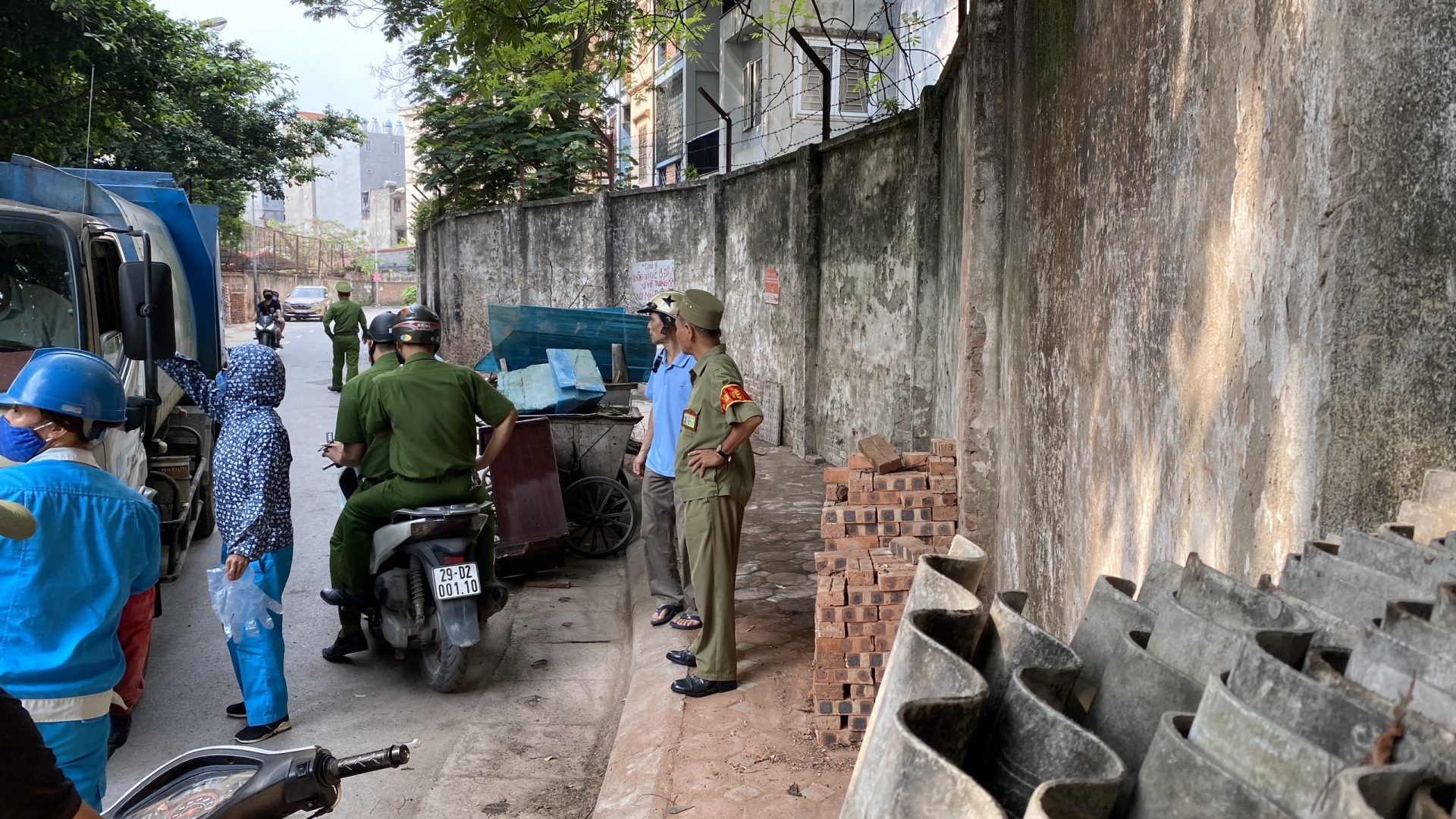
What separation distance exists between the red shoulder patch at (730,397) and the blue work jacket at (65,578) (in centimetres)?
251

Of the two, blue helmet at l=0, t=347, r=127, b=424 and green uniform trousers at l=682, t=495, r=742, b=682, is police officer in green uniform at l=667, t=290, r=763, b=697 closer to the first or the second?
green uniform trousers at l=682, t=495, r=742, b=682

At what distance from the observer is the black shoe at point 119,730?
15.4ft

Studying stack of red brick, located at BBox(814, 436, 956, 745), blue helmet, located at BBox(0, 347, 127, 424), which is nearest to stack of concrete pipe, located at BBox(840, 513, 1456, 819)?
blue helmet, located at BBox(0, 347, 127, 424)

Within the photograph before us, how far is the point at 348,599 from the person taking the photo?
5562mm

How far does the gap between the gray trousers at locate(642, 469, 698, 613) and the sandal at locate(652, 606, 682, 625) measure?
0.03 metres

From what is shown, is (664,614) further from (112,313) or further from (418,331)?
(112,313)

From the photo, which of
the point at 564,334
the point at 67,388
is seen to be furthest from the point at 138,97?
the point at 67,388

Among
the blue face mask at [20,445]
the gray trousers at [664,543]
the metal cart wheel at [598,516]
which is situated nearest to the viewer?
the blue face mask at [20,445]

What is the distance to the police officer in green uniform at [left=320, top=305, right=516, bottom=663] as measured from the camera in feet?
17.8

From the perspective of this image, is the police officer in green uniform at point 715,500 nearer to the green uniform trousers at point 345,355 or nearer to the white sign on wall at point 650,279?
the white sign on wall at point 650,279

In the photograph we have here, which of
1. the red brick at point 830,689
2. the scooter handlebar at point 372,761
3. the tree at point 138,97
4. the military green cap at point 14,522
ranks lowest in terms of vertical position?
the red brick at point 830,689

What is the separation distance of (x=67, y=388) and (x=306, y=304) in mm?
40882

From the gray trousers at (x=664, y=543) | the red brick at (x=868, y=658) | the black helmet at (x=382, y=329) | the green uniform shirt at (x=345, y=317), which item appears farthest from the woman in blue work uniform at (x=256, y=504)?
the green uniform shirt at (x=345, y=317)

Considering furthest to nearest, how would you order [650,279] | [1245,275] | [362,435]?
[650,279] → [362,435] → [1245,275]
